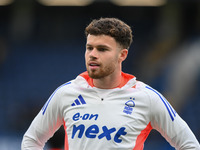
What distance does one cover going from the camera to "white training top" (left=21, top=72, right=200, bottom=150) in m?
3.23

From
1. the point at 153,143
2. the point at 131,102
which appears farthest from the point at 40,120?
the point at 153,143

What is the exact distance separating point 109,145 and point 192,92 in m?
9.74

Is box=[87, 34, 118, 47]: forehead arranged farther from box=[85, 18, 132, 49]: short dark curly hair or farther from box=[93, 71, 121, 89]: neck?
box=[93, 71, 121, 89]: neck

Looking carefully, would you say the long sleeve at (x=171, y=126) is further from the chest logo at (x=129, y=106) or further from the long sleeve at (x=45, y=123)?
the long sleeve at (x=45, y=123)

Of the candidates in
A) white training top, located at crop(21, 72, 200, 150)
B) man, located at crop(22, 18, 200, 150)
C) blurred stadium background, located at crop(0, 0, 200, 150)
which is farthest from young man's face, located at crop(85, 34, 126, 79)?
blurred stadium background, located at crop(0, 0, 200, 150)

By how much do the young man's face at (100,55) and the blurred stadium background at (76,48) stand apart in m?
8.80

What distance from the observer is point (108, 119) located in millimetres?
3258

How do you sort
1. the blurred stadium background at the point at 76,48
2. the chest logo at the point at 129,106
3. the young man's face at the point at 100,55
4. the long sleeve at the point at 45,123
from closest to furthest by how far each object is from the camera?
the young man's face at the point at 100,55 → the chest logo at the point at 129,106 → the long sleeve at the point at 45,123 → the blurred stadium background at the point at 76,48

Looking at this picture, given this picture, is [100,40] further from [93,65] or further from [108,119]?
[108,119]

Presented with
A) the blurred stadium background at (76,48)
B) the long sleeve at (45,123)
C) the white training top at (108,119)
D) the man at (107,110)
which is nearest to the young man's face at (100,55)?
the man at (107,110)

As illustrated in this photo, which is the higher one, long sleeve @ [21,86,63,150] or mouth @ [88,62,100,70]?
mouth @ [88,62,100,70]

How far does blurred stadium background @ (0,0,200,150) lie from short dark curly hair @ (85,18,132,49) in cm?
877

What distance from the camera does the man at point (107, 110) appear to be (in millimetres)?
3227

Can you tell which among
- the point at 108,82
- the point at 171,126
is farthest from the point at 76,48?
the point at 171,126
